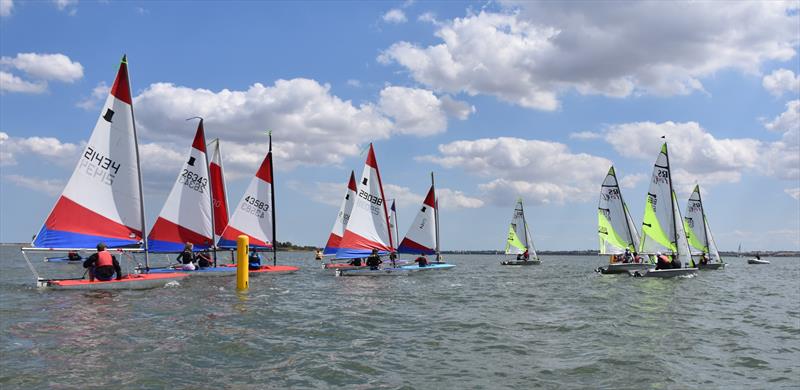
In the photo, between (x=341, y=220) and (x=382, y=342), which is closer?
(x=382, y=342)

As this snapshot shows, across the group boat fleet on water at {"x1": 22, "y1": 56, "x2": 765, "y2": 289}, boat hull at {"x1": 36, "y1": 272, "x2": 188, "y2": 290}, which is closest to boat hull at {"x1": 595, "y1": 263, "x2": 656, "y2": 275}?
boat fleet on water at {"x1": 22, "y1": 56, "x2": 765, "y2": 289}

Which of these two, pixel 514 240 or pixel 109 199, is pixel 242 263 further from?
pixel 514 240

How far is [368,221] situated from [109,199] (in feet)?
49.3

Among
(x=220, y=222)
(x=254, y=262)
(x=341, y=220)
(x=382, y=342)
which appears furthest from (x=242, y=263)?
(x=341, y=220)

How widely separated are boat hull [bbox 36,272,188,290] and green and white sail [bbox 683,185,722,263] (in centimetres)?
4837

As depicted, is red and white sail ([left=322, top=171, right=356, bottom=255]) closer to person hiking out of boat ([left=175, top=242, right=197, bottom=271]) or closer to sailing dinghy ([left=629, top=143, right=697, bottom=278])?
person hiking out of boat ([left=175, top=242, right=197, bottom=271])

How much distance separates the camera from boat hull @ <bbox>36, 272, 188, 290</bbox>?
731 inches

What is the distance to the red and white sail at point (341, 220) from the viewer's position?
4062 centimetres

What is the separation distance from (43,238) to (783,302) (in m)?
28.5

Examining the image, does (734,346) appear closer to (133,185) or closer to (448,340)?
(448,340)

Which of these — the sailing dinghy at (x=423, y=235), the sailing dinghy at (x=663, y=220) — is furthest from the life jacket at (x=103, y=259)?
the sailing dinghy at (x=663, y=220)

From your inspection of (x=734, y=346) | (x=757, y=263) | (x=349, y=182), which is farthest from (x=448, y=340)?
(x=757, y=263)

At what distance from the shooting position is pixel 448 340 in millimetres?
12156

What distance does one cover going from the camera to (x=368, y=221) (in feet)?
108
